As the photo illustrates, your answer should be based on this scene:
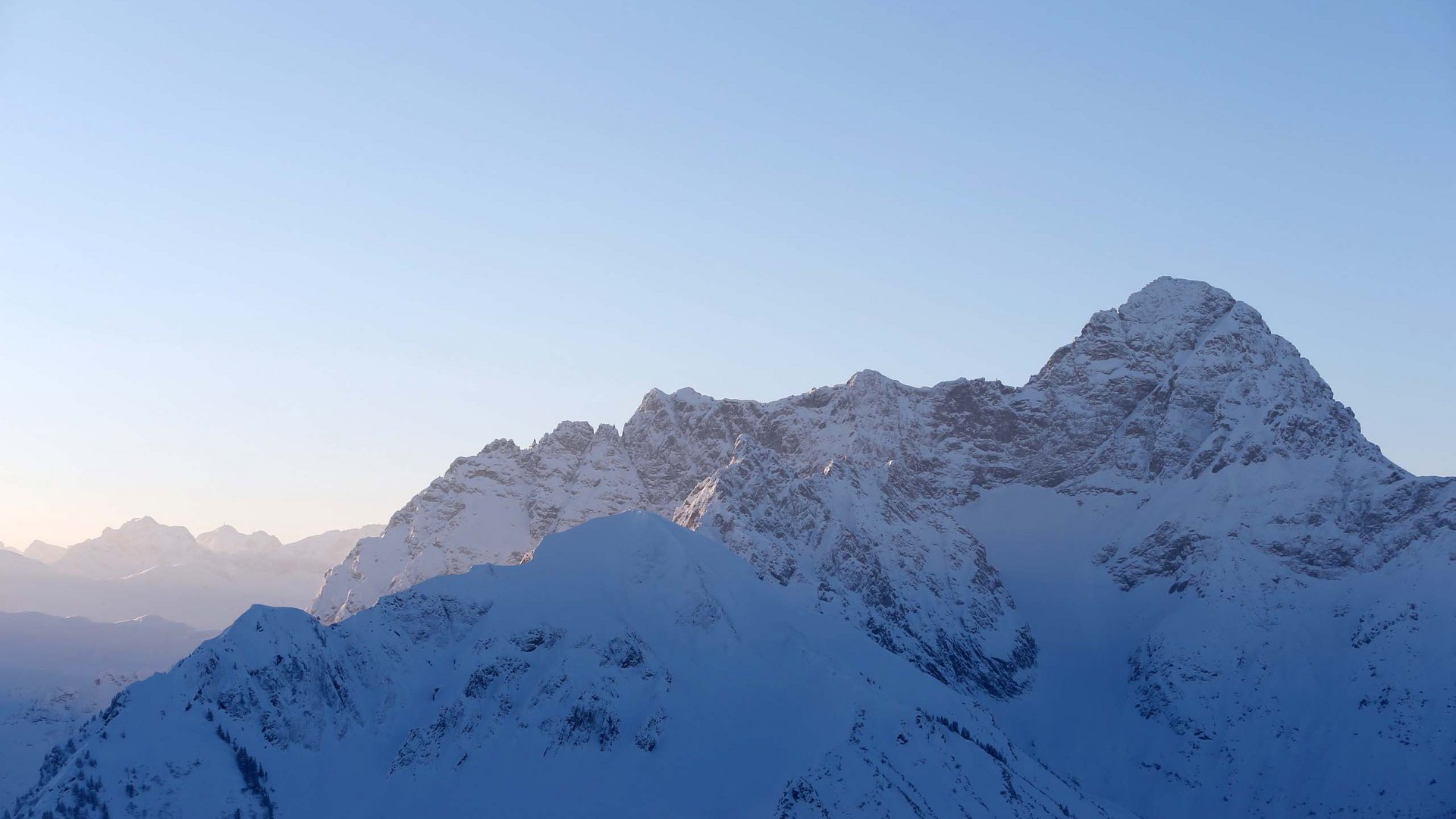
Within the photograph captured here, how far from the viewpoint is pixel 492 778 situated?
190375 millimetres

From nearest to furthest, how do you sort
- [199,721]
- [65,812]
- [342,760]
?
[65,812] < [199,721] < [342,760]

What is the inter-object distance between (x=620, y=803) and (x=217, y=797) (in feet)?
162

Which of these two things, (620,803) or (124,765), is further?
(620,803)

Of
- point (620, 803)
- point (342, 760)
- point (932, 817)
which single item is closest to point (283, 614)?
point (342, 760)

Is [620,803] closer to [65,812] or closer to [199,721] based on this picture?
[199,721]

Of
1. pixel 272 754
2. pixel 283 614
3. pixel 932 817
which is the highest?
pixel 283 614

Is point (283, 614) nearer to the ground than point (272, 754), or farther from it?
farther from it

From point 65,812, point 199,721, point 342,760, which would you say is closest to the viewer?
point 65,812

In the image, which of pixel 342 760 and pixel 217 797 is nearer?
pixel 217 797

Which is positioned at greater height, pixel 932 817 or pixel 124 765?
Result: pixel 124 765

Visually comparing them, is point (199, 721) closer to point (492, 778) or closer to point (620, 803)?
point (492, 778)

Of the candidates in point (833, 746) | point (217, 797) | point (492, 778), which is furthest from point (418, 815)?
point (833, 746)

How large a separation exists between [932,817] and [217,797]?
90771 mm

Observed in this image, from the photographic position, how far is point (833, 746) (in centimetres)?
19750
